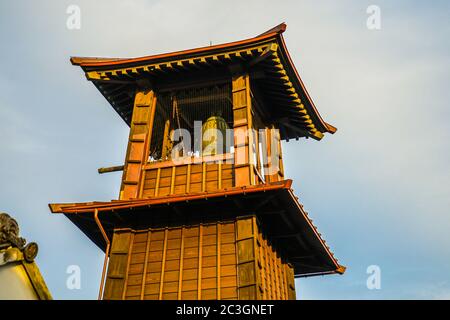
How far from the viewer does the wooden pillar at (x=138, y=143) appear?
682 inches

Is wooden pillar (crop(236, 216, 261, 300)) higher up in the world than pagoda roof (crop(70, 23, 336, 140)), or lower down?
lower down

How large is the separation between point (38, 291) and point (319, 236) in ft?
34.0

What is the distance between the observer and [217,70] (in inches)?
751

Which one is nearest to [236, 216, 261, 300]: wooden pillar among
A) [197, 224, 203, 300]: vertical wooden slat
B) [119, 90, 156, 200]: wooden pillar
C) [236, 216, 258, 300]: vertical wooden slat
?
[236, 216, 258, 300]: vertical wooden slat

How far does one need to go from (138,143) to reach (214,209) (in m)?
3.51

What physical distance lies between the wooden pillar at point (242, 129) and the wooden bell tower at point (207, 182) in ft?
0.11

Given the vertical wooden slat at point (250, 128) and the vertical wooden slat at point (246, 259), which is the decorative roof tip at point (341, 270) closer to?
the vertical wooden slat at point (250, 128)

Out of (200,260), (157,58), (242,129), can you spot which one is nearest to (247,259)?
(200,260)

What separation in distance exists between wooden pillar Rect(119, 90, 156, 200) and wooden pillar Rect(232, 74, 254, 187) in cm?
269

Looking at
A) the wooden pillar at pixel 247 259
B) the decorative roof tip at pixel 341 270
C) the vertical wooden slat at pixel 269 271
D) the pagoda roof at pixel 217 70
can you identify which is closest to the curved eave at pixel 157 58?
the pagoda roof at pixel 217 70

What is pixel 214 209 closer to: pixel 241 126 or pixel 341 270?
pixel 241 126

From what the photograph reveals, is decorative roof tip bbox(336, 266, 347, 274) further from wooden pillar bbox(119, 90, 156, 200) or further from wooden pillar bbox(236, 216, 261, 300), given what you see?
wooden pillar bbox(119, 90, 156, 200)

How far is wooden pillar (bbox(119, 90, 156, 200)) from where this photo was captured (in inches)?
682
